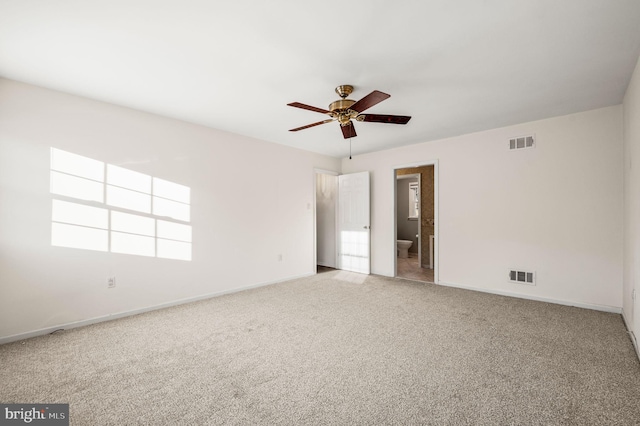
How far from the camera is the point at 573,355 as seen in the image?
7.59 feet

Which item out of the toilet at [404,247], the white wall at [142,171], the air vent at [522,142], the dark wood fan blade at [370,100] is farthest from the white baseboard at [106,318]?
the toilet at [404,247]

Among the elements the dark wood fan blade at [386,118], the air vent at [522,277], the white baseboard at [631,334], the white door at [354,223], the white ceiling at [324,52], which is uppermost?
the white ceiling at [324,52]

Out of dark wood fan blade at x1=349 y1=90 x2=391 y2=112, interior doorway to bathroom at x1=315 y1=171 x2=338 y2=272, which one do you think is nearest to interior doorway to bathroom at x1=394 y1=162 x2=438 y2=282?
interior doorway to bathroom at x1=315 y1=171 x2=338 y2=272

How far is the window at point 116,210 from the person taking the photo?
9.49ft

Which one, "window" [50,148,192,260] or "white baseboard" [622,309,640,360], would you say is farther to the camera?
"window" [50,148,192,260]

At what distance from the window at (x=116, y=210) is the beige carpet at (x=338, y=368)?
2.94ft

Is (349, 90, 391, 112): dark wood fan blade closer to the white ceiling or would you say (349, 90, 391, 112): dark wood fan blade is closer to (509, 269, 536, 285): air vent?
the white ceiling

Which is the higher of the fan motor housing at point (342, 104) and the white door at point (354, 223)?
the fan motor housing at point (342, 104)

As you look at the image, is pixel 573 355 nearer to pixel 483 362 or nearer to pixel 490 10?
pixel 483 362

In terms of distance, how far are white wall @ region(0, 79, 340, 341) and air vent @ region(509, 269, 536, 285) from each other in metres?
3.44

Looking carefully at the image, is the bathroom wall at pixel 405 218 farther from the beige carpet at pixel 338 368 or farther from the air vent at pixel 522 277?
the beige carpet at pixel 338 368

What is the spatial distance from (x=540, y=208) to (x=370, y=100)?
10.1 ft

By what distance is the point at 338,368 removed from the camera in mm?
2152

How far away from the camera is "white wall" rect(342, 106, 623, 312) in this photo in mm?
3367
